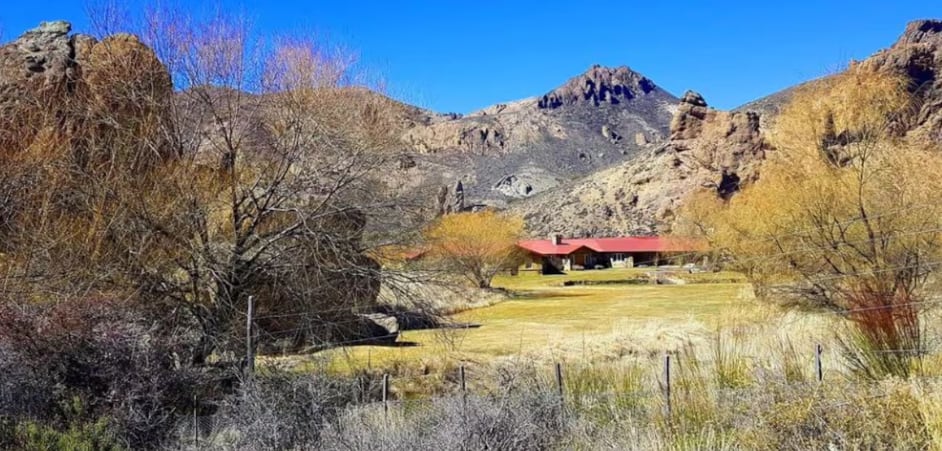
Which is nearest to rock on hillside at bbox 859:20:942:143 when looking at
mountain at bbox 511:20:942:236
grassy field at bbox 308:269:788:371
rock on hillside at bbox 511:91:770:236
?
grassy field at bbox 308:269:788:371

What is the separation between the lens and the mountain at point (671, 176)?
334ft

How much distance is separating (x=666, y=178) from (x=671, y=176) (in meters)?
0.73

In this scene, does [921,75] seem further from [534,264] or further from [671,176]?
[671,176]

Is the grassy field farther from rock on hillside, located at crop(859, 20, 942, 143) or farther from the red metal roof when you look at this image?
the red metal roof

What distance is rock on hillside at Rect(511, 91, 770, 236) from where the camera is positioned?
102m

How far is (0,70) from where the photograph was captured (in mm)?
14391

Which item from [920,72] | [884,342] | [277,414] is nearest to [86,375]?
[277,414]

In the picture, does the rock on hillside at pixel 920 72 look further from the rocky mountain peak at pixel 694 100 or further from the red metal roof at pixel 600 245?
the red metal roof at pixel 600 245

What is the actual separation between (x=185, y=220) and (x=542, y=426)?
7832 mm

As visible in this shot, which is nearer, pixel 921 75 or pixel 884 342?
pixel 884 342

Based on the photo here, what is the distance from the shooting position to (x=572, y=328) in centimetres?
2812

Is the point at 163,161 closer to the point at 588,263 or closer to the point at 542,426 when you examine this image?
the point at 542,426

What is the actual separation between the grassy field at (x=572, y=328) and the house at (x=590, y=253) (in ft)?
100

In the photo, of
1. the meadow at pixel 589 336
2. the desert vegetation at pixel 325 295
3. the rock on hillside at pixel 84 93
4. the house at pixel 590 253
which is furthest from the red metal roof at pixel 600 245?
the rock on hillside at pixel 84 93
